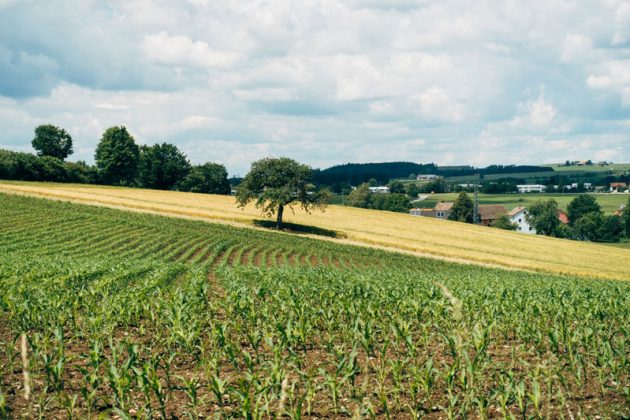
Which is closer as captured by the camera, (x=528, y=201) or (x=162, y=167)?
(x=162, y=167)

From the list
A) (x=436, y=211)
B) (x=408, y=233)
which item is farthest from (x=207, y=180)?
(x=408, y=233)

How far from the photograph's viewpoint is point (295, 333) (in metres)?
11.2

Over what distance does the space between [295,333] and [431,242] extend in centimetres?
5630

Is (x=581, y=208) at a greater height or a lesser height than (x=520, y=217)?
greater

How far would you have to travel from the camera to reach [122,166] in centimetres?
12138

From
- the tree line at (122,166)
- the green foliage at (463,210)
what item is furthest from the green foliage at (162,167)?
the green foliage at (463,210)

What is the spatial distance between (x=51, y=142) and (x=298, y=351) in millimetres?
136846

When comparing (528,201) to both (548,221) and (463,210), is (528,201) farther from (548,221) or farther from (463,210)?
(463,210)

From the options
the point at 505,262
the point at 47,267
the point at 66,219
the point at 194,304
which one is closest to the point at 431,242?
the point at 505,262

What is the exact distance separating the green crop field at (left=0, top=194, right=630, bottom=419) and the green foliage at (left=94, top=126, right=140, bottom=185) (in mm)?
98313

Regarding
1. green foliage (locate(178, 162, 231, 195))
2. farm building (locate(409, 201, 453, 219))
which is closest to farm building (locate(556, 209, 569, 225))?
farm building (locate(409, 201, 453, 219))

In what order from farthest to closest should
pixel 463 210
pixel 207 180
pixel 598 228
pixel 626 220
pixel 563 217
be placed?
pixel 563 217 < pixel 463 210 < pixel 598 228 < pixel 626 220 < pixel 207 180

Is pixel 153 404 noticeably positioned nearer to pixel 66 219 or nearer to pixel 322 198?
pixel 66 219

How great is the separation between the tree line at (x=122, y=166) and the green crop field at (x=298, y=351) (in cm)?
9108
